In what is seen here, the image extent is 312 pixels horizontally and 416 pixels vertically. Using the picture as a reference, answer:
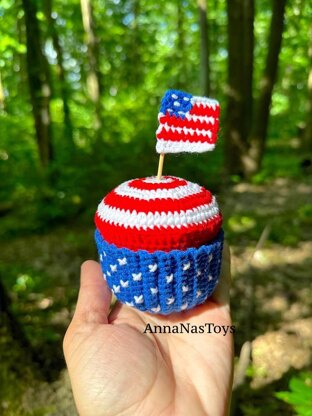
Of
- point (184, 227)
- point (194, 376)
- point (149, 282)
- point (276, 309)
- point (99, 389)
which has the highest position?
point (184, 227)

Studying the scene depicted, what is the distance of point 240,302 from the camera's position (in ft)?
9.92

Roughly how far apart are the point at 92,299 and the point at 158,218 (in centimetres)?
43

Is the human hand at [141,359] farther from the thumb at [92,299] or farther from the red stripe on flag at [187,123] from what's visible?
the red stripe on flag at [187,123]

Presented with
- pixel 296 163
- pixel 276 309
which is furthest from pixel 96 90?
pixel 276 309

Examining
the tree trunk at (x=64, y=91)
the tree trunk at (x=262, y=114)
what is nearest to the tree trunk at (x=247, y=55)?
the tree trunk at (x=262, y=114)

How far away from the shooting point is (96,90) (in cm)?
751

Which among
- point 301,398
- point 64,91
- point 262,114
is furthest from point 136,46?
point 301,398

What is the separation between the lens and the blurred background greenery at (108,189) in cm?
218

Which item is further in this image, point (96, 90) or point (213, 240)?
point (96, 90)

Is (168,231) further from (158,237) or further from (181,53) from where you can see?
(181,53)

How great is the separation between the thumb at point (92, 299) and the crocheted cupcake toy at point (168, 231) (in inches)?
4.1

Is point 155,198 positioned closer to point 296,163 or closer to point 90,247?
point 90,247

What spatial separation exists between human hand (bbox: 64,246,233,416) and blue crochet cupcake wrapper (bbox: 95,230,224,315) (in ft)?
0.43

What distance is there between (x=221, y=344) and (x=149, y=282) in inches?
18.6
